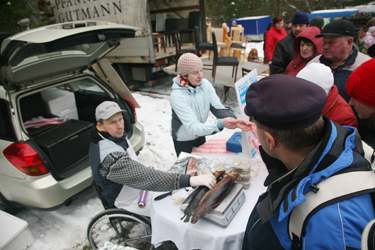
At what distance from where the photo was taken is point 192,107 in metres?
2.43

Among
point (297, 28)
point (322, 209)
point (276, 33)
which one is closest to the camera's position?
point (322, 209)

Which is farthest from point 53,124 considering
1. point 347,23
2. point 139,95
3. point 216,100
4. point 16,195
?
point 347,23

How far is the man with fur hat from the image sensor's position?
5.45 ft

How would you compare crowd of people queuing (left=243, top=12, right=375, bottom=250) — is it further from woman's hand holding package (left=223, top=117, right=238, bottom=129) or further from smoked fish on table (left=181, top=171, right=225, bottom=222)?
woman's hand holding package (left=223, top=117, right=238, bottom=129)

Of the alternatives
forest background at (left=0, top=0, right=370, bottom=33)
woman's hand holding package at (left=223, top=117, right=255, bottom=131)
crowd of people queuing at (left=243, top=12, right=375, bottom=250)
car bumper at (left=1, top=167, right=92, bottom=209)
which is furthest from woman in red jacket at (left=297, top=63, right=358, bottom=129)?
forest background at (left=0, top=0, right=370, bottom=33)

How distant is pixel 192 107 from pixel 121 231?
1.60 m

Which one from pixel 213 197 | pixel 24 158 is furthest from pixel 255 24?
pixel 213 197

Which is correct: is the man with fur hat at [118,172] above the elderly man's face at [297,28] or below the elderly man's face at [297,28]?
below

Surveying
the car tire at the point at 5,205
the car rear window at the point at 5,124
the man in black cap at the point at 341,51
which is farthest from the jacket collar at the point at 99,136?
the man in black cap at the point at 341,51

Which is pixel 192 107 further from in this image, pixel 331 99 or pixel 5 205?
pixel 5 205

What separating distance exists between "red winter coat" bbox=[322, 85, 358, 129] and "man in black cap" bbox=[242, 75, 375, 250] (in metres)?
0.87

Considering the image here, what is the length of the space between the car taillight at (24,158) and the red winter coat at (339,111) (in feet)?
9.56

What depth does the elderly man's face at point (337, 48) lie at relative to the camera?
2303 millimetres

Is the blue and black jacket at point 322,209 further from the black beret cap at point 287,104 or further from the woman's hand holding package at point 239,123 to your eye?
the woman's hand holding package at point 239,123
